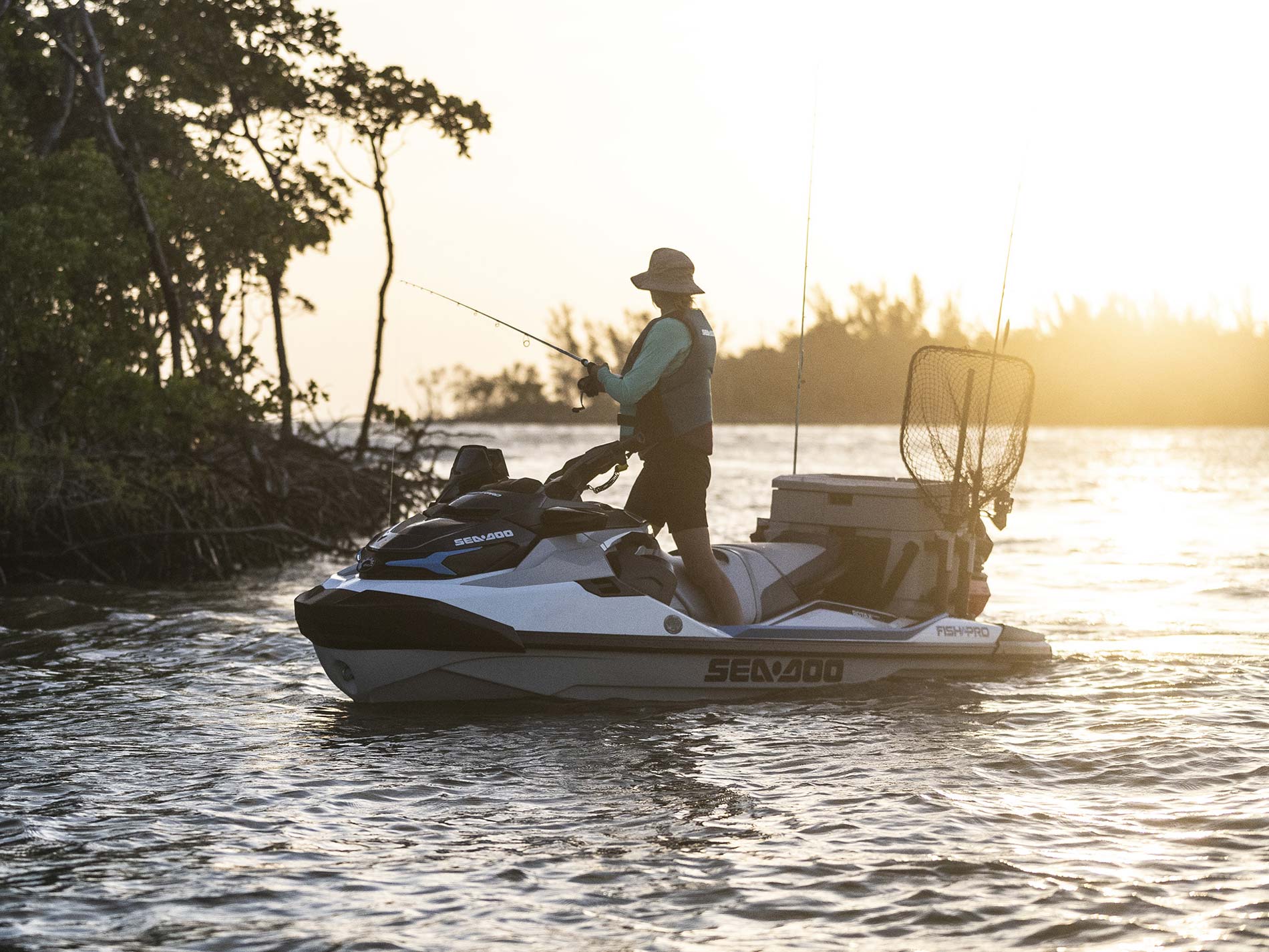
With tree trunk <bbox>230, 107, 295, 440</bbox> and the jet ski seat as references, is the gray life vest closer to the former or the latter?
the jet ski seat

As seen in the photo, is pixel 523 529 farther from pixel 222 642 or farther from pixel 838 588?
pixel 222 642

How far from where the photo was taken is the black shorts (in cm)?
688

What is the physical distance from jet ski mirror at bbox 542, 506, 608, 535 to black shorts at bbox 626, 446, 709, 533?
35 centimetres

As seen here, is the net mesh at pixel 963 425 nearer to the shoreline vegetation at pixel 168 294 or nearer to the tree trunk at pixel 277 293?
the shoreline vegetation at pixel 168 294

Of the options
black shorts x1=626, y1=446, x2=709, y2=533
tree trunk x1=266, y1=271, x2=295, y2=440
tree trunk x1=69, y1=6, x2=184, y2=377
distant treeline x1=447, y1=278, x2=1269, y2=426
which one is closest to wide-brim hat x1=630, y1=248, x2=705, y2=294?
black shorts x1=626, y1=446, x2=709, y2=533

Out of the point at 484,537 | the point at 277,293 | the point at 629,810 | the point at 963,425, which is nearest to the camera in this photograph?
the point at 629,810

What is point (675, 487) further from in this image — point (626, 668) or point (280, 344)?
point (280, 344)

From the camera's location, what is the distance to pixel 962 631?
7.71 metres

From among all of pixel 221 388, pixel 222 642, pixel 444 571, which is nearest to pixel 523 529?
pixel 444 571

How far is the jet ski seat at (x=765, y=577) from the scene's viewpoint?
23.4 feet

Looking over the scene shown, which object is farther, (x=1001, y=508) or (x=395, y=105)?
(x=395, y=105)

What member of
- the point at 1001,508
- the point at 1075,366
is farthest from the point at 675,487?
the point at 1075,366

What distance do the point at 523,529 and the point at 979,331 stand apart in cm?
401

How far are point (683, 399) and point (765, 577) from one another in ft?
3.67
